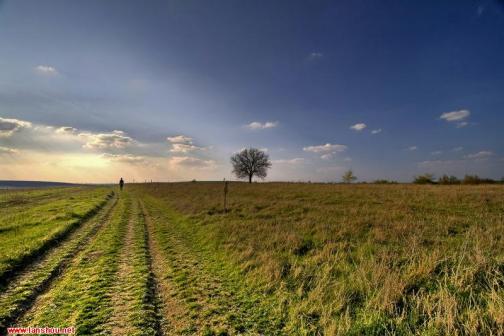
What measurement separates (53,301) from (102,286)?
997 millimetres

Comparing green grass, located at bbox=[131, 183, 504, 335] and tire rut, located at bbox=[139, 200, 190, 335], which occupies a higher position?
green grass, located at bbox=[131, 183, 504, 335]

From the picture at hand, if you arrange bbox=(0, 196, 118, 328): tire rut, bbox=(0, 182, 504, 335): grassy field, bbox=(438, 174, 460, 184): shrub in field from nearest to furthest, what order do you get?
bbox=(0, 182, 504, 335): grassy field → bbox=(0, 196, 118, 328): tire rut → bbox=(438, 174, 460, 184): shrub in field

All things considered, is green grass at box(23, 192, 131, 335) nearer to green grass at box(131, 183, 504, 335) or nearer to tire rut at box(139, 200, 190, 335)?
tire rut at box(139, 200, 190, 335)

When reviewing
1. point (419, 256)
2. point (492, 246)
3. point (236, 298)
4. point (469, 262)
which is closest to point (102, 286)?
point (236, 298)

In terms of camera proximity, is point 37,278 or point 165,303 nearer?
point 165,303

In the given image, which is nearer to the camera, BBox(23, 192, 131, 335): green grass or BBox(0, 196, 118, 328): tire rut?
BBox(23, 192, 131, 335): green grass

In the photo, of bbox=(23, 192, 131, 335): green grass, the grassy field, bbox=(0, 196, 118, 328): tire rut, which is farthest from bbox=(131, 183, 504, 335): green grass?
bbox=(0, 196, 118, 328): tire rut

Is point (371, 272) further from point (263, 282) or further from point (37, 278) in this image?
point (37, 278)

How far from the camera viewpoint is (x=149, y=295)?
559 centimetres

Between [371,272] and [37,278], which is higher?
[371,272]

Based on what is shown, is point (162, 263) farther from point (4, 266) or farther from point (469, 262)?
point (469, 262)

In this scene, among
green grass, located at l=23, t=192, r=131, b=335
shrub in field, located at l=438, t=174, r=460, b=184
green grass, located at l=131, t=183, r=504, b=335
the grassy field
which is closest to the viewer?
green grass, located at l=131, t=183, r=504, b=335

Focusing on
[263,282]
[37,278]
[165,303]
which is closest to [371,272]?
[263,282]

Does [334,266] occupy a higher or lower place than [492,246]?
lower
